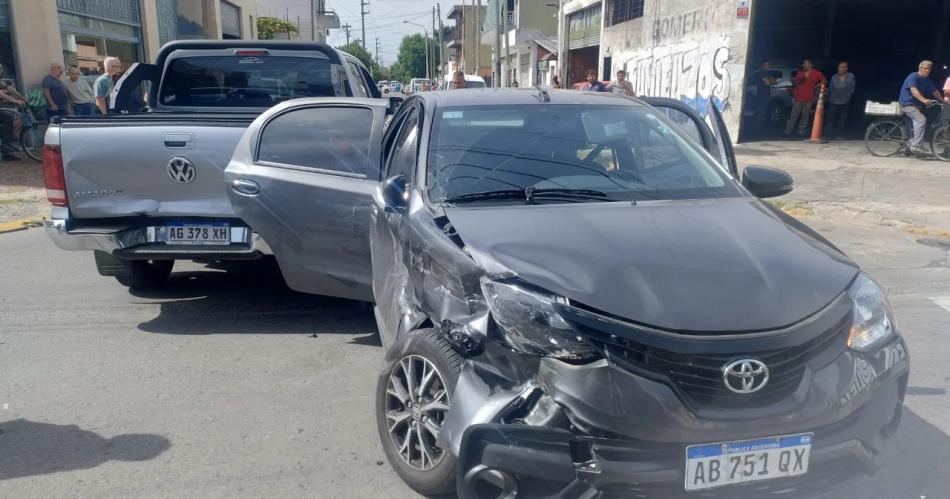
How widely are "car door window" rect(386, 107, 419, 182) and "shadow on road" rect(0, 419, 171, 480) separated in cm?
187

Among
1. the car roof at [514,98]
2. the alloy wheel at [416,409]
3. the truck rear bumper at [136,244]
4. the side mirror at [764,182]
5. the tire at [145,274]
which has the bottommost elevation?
the tire at [145,274]

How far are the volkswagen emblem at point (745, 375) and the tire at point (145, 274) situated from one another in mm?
5044

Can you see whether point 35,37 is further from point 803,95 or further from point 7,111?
point 803,95

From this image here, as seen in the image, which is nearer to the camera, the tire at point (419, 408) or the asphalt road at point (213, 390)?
the tire at point (419, 408)

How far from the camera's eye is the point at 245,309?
6.24 metres

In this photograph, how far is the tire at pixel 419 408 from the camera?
10.1 ft

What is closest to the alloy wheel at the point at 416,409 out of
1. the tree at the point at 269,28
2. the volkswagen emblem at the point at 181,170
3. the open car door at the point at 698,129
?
the open car door at the point at 698,129

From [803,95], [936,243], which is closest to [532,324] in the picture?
[936,243]

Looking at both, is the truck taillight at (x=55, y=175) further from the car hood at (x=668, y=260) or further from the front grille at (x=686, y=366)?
the front grille at (x=686, y=366)

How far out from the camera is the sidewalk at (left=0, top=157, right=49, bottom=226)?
Result: 10281 millimetres

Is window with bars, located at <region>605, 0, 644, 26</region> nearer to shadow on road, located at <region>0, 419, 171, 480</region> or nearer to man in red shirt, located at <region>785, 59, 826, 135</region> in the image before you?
man in red shirt, located at <region>785, 59, 826, 135</region>

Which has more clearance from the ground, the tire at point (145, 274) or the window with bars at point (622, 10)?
the window with bars at point (622, 10)

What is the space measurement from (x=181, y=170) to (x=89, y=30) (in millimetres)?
15303

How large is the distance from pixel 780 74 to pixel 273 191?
1775 cm
